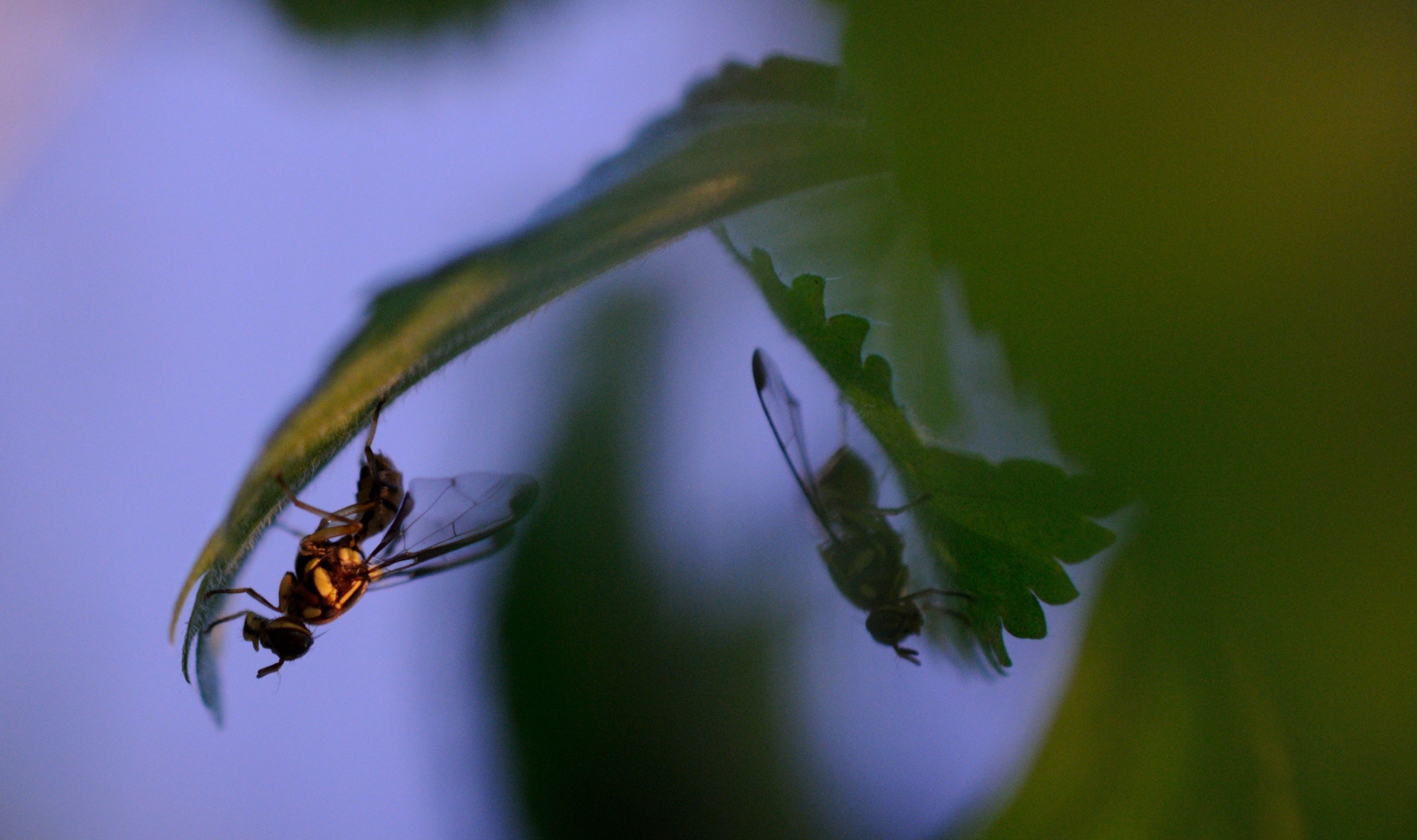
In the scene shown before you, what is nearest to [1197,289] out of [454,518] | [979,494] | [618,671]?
[979,494]

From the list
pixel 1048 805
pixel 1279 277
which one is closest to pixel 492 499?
pixel 1048 805

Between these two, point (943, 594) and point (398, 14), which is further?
point (398, 14)

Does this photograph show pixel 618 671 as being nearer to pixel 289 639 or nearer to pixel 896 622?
pixel 289 639

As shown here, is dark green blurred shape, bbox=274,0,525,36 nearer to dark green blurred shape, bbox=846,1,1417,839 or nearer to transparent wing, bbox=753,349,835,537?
transparent wing, bbox=753,349,835,537

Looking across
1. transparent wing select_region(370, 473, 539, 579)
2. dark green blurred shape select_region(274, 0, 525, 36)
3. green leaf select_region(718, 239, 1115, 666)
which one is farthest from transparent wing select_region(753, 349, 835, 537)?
dark green blurred shape select_region(274, 0, 525, 36)

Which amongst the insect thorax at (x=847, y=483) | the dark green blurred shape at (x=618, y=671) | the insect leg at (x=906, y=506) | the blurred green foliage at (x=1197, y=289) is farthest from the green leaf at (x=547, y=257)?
the dark green blurred shape at (x=618, y=671)

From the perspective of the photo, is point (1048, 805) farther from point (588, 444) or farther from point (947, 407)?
A: point (588, 444)

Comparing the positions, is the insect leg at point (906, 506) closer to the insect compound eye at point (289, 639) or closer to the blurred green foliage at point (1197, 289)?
the blurred green foliage at point (1197, 289)
